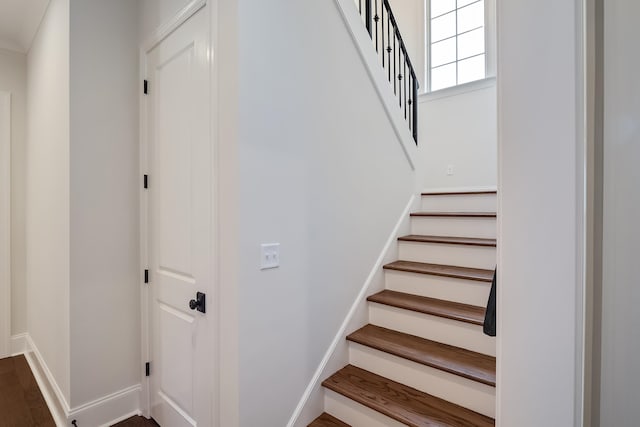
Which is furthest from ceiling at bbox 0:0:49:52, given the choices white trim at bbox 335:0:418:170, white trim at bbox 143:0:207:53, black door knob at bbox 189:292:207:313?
black door knob at bbox 189:292:207:313

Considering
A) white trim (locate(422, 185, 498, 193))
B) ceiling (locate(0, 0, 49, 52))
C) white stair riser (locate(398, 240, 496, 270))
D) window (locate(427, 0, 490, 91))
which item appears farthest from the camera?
window (locate(427, 0, 490, 91))

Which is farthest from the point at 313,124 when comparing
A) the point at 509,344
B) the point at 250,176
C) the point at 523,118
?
the point at 509,344

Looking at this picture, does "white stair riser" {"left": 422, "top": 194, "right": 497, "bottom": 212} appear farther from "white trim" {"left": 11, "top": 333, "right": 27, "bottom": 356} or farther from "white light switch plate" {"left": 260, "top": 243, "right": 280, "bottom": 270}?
"white trim" {"left": 11, "top": 333, "right": 27, "bottom": 356}

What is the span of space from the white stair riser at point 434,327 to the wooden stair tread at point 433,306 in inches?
1.5

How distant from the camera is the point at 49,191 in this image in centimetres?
212

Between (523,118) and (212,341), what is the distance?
1472 millimetres

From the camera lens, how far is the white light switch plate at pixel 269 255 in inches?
53.3

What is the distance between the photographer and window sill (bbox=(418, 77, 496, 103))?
3471 mm

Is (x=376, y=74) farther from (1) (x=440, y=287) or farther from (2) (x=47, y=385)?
(2) (x=47, y=385)

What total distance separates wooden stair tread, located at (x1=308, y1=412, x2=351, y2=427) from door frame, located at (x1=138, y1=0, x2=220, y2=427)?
0.56 metres

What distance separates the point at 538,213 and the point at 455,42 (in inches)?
161

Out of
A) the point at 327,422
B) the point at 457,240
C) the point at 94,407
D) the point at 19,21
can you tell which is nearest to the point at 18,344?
the point at 94,407

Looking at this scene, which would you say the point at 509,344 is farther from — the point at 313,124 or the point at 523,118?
the point at 313,124

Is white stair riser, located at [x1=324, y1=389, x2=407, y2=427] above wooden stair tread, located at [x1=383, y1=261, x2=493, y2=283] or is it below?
below
